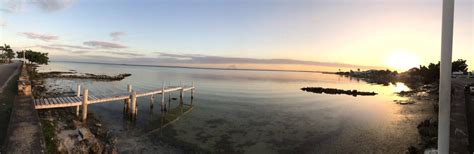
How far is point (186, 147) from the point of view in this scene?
545 inches

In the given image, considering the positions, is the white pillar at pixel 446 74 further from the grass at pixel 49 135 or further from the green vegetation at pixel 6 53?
the green vegetation at pixel 6 53

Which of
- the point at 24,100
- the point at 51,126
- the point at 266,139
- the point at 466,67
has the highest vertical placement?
the point at 466,67

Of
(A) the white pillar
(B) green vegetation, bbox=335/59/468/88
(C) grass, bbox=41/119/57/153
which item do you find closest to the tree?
(B) green vegetation, bbox=335/59/468/88

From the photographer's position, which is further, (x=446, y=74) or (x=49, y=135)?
(x=49, y=135)

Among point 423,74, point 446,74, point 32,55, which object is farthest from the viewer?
point 423,74


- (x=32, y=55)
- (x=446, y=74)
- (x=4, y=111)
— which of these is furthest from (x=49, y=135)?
(x=32, y=55)

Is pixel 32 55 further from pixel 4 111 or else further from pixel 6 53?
pixel 4 111

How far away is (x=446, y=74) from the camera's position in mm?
4113

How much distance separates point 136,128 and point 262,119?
10352mm

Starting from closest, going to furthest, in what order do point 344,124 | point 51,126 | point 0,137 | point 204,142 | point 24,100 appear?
point 0,137
point 51,126
point 24,100
point 204,142
point 344,124

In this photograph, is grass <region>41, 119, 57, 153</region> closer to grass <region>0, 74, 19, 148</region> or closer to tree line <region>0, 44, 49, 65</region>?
grass <region>0, 74, 19, 148</region>

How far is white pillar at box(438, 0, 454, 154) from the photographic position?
4070mm

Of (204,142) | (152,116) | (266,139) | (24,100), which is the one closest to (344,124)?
(266,139)

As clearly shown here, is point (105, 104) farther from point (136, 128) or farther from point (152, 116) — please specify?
point (136, 128)
